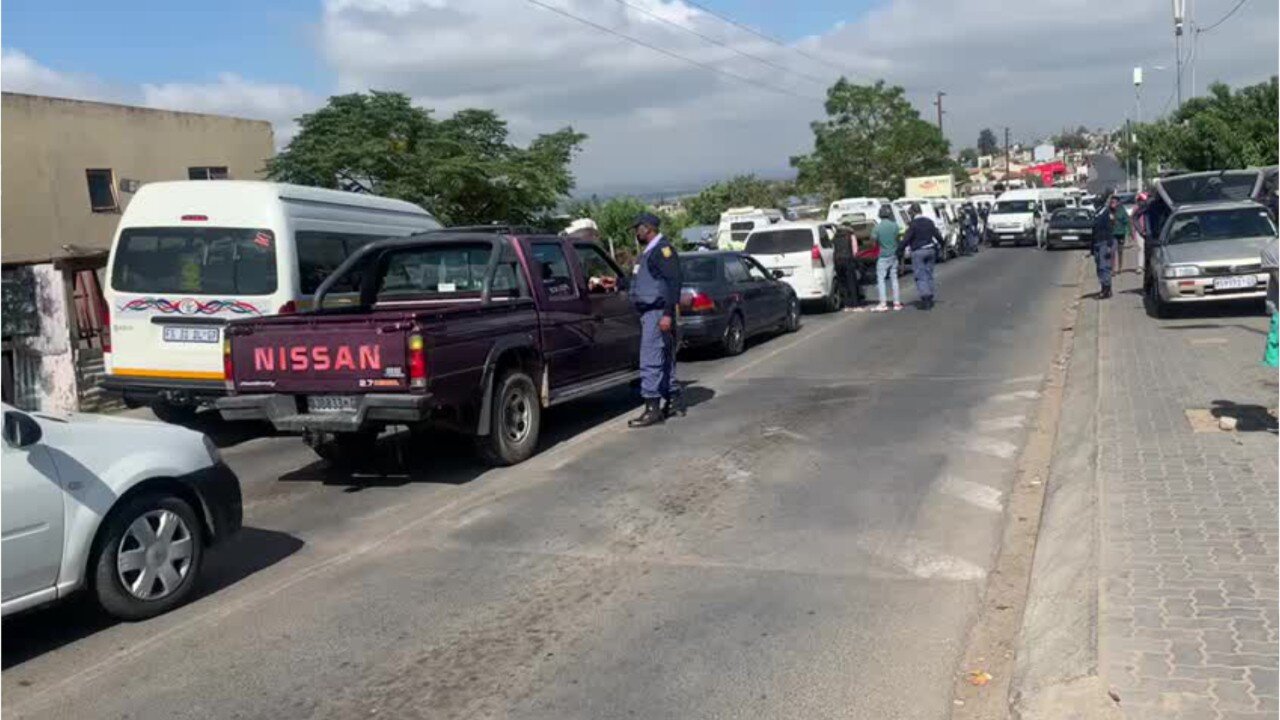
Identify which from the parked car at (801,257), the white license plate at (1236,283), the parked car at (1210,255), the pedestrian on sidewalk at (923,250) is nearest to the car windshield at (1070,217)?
the parked car at (801,257)

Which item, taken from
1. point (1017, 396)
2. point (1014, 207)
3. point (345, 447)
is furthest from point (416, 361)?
point (1014, 207)

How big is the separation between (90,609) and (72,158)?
59.8 ft

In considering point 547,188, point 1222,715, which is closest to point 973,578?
point 1222,715

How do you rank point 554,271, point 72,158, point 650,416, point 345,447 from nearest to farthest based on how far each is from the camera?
point 345,447 < point 554,271 < point 650,416 < point 72,158

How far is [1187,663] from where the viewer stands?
14.3 feet

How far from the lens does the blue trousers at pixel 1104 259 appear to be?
1953 cm

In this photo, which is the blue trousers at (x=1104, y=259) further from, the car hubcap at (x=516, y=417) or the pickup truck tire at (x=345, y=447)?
the pickup truck tire at (x=345, y=447)

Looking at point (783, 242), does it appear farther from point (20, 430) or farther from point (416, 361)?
point (20, 430)

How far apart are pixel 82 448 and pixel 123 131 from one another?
64.2 ft

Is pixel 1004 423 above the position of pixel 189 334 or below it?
below

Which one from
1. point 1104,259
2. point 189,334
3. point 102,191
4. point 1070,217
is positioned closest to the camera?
point 189,334

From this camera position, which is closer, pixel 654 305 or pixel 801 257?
pixel 654 305

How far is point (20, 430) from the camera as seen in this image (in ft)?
16.7

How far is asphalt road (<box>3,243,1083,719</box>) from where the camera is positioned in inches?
188
